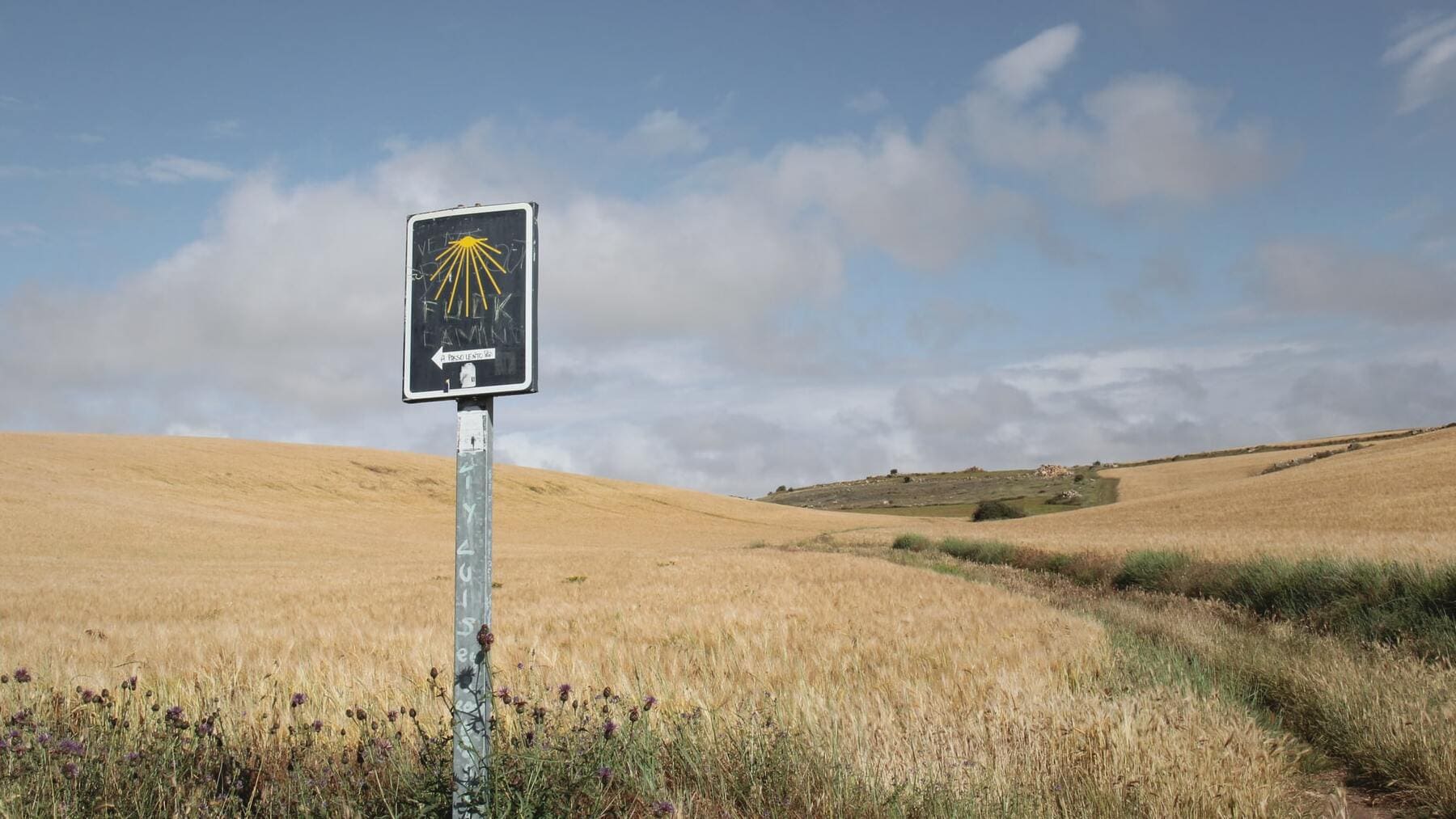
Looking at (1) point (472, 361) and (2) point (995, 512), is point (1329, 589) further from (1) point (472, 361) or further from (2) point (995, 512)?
(2) point (995, 512)

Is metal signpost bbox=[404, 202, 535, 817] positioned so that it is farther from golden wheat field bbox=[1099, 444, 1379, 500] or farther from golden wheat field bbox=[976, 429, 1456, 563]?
golden wheat field bbox=[1099, 444, 1379, 500]

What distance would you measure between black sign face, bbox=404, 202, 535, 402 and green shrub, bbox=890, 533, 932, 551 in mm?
34549

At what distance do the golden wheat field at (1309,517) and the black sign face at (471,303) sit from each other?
1382 cm

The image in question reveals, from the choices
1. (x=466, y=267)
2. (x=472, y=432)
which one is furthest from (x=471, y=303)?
(x=472, y=432)

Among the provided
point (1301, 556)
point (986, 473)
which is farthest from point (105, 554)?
point (986, 473)

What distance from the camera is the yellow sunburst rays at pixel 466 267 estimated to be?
12.3 feet

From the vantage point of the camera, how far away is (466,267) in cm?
380

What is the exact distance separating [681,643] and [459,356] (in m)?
6.08

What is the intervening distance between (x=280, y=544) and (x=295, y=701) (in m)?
35.5

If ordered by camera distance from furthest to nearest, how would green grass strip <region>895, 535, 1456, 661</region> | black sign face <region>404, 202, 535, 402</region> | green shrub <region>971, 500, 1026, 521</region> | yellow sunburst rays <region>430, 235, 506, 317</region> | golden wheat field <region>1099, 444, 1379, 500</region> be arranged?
golden wheat field <region>1099, 444, 1379, 500</region> < green shrub <region>971, 500, 1026, 521</region> < green grass strip <region>895, 535, 1456, 661</region> < yellow sunburst rays <region>430, 235, 506, 317</region> < black sign face <region>404, 202, 535, 402</region>

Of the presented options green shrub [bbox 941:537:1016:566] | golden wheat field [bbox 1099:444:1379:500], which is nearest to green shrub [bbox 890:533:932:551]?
green shrub [bbox 941:537:1016:566]

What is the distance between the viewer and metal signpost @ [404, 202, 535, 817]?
139 inches

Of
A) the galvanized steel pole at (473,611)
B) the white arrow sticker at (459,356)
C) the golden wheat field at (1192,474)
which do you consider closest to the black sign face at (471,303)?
the white arrow sticker at (459,356)

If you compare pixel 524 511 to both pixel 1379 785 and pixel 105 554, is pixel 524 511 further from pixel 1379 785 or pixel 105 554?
pixel 1379 785
